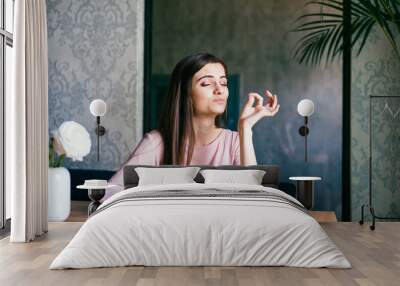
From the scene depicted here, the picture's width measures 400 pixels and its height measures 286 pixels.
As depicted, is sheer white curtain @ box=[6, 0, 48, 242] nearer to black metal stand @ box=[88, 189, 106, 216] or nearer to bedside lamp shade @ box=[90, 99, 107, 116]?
black metal stand @ box=[88, 189, 106, 216]

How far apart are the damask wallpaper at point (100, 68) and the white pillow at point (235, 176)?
3.71 feet

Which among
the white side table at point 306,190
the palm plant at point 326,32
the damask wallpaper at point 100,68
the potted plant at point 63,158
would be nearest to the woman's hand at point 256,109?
the palm plant at point 326,32

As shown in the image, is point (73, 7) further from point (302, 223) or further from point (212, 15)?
point (302, 223)

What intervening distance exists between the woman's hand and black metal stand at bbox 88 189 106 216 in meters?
1.79

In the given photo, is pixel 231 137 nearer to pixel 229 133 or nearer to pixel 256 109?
pixel 229 133

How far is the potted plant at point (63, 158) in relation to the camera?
691 centimetres

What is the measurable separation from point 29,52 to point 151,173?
6.21 feet

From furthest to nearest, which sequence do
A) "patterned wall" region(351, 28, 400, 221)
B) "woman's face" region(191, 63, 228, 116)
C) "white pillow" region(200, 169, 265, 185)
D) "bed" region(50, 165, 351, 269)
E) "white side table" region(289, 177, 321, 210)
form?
"patterned wall" region(351, 28, 400, 221), "woman's face" region(191, 63, 228, 116), "white side table" region(289, 177, 321, 210), "white pillow" region(200, 169, 265, 185), "bed" region(50, 165, 351, 269)

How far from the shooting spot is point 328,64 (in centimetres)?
709

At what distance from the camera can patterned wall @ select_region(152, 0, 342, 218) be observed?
7.06 meters

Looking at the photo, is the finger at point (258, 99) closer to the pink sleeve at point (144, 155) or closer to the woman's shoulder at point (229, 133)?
the woman's shoulder at point (229, 133)

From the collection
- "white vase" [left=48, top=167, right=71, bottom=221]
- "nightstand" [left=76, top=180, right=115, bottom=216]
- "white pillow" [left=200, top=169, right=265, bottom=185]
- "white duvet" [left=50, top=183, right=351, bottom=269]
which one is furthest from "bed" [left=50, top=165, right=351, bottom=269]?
"white vase" [left=48, top=167, right=71, bottom=221]

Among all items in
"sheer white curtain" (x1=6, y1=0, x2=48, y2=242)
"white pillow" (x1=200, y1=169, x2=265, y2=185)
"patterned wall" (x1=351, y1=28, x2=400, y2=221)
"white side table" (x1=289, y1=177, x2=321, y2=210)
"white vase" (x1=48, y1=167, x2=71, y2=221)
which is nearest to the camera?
"sheer white curtain" (x1=6, y1=0, x2=48, y2=242)

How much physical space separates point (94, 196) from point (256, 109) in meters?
2.14
